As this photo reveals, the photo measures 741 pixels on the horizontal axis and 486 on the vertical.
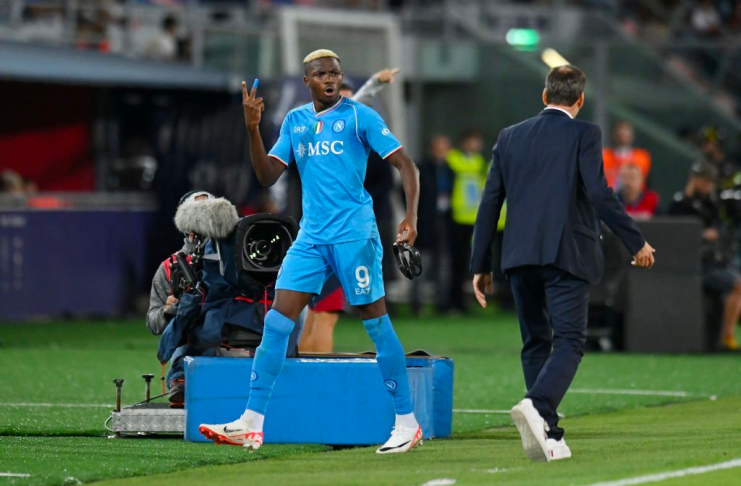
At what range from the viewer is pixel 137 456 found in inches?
314

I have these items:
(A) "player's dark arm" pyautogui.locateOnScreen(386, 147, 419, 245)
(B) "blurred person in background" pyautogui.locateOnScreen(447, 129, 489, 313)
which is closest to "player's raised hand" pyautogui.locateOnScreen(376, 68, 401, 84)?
(A) "player's dark arm" pyautogui.locateOnScreen(386, 147, 419, 245)

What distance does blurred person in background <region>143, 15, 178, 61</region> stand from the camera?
69.4ft

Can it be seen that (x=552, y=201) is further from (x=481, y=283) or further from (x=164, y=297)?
→ (x=164, y=297)

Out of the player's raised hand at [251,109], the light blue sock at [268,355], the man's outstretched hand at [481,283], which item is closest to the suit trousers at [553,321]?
the man's outstretched hand at [481,283]

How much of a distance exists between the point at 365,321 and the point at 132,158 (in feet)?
46.8

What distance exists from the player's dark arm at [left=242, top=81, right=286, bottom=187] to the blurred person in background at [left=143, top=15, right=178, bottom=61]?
42.9ft

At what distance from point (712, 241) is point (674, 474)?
915 cm

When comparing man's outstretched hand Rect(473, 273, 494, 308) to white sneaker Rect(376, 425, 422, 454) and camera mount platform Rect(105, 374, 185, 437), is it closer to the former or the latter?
white sneaker Rect(376, 425, 422, 454)

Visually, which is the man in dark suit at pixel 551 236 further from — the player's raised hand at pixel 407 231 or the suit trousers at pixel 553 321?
the player's raised hand at pixel 407 231

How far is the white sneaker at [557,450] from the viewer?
24.7 feet

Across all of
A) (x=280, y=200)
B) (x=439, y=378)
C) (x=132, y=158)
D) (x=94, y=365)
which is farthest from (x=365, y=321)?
(x=132, y=158)

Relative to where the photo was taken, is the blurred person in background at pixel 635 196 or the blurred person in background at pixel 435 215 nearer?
the blurred person in background at pixel 635 196

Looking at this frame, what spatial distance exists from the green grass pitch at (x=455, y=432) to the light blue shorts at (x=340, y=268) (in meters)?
0.85

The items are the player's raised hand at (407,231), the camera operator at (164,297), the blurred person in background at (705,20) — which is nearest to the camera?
the player's raised hand at (407,231)
